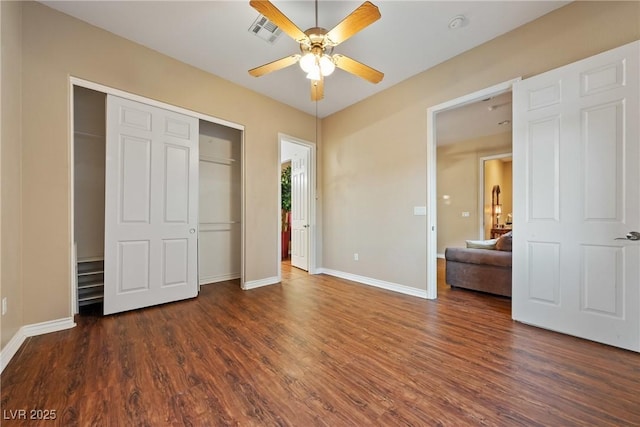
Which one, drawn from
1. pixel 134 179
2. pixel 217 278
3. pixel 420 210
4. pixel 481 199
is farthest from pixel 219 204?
pixel 481 199

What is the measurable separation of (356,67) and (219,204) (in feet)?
10.2

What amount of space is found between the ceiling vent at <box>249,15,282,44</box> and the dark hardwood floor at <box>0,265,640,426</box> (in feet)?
10.1

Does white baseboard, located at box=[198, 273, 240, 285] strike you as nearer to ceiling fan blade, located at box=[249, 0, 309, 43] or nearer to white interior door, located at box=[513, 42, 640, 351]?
ceiling fan blade, located at box=[249, 0, 309, 43]

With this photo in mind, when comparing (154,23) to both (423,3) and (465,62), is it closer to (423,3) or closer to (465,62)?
(423,3)

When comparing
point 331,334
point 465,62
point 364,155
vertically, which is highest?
point 465,62

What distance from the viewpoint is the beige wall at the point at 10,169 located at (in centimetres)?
191

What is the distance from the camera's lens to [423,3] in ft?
7.76

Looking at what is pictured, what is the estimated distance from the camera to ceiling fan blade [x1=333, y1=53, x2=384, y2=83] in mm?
2429

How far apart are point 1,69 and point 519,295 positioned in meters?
4.90

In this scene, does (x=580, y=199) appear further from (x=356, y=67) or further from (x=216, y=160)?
(x=216, y=160)

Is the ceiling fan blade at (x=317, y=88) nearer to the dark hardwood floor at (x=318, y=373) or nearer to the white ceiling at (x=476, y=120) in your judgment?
the white ceiling at (x=476, y=120)

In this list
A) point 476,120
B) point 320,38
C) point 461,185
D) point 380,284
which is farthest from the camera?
point 461,185

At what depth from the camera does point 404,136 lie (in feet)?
12.3

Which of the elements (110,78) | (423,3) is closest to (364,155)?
(423,3)
